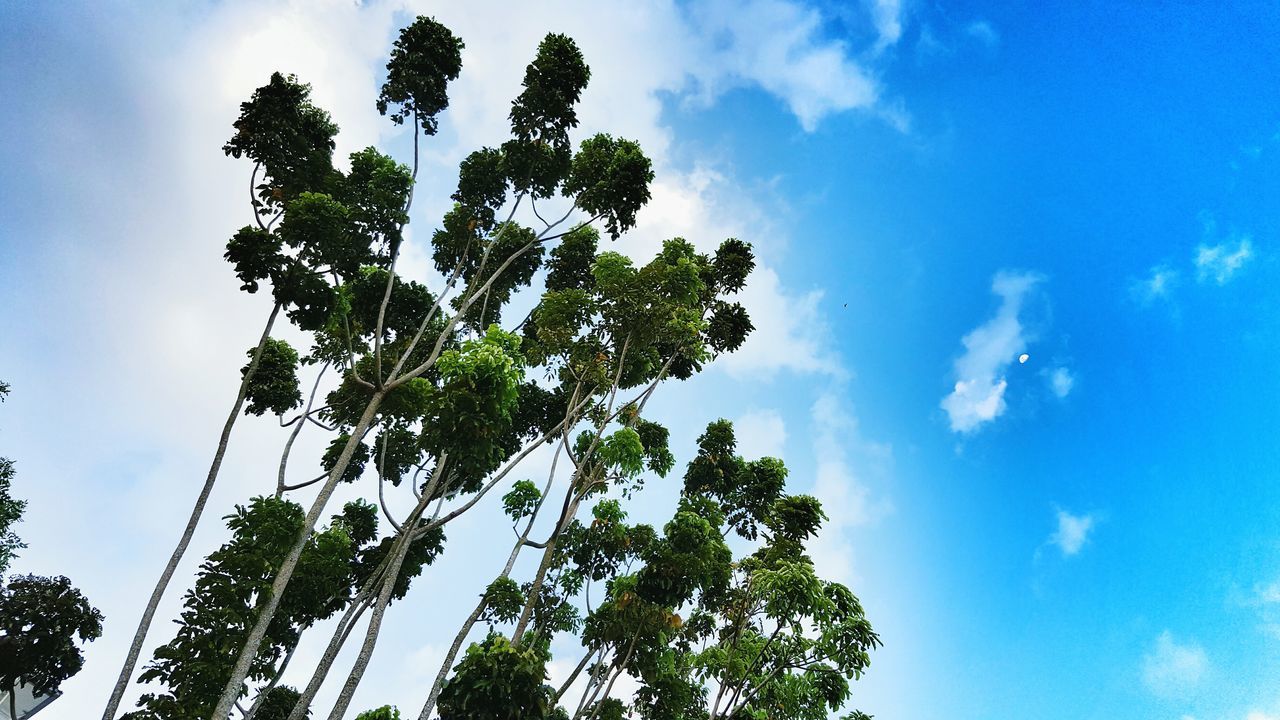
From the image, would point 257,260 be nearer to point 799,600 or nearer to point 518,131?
point 518,131

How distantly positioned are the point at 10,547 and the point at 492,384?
15.8 meters

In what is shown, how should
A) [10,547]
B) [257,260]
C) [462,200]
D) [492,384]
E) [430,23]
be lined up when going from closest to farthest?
[492,384]
[257,260]
[430,23]
[10,547]
[462,200]

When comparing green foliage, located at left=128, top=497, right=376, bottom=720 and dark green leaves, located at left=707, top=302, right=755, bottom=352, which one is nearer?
green foliage, located at left=128, top=497, right=376, bottom=720

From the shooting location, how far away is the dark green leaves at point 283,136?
13727 millimetres

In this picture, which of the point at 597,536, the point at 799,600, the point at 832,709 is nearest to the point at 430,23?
the point at 597,536

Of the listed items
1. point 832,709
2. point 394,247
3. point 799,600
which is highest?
point 394,247

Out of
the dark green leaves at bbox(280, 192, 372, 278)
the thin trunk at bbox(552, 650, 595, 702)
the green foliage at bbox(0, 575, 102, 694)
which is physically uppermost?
the dark green leaves at bbox(280, 192, 372, 278)

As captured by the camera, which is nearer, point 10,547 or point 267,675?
point 267,675

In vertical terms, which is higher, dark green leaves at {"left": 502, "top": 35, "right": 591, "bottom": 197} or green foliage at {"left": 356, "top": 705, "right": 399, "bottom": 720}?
dark green leaves at {"left": 502, "top": 35, "right": 591, "bottom": 197}

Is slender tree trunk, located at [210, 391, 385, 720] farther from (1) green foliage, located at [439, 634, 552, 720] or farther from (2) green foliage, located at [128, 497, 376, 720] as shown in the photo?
(1) green foliage, located at [439, 634, 552, 720]

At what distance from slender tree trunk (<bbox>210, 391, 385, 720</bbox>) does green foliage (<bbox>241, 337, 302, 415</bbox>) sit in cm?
404

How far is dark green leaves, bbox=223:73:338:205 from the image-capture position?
45.0ft

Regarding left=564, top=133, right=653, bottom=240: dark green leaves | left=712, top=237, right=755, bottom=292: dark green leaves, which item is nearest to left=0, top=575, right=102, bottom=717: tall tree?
left=564, top=133, right=653, bottom=240: dark green leaves

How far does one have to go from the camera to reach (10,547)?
54.8 feet
